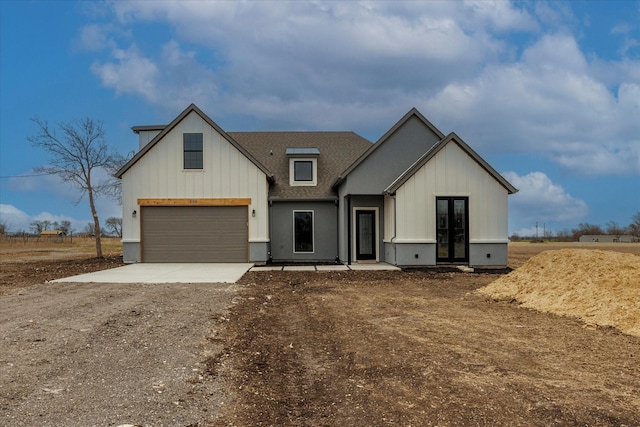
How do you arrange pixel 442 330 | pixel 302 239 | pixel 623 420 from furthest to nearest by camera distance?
pixel 302 239 → pixel 442 330 → pixel 623 420

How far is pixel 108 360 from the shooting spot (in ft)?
20.7

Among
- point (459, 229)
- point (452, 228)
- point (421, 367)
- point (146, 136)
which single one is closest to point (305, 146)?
point (146, 136)

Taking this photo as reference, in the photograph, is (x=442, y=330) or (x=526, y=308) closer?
(x=442, y=330)

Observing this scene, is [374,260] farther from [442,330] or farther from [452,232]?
[442,330]

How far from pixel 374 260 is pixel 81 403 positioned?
56.0 feet

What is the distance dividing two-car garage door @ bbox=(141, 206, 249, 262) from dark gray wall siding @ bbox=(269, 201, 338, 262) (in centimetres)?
204

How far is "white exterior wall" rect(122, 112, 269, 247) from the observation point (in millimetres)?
20891

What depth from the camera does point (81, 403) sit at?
4.96 m

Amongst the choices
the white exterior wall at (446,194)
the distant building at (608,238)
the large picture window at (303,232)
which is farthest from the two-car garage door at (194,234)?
the distant building at (608,238)

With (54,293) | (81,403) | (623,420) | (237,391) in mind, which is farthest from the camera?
(54,293)

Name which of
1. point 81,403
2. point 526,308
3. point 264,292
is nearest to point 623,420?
point 81,403

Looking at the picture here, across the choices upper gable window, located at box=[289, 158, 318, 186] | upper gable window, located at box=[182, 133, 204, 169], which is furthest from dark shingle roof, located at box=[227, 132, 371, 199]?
upper gable window, located at box=[182, 133, 204, 169]

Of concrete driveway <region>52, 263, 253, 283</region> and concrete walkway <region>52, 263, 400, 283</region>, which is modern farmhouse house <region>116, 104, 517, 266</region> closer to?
concrete walkway <region>52, 263, 400, 283</region>

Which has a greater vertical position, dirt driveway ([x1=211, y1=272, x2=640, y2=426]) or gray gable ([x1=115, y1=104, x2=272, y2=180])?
gray gable ([x1=115, y1=104, x2=272, y2=180])
